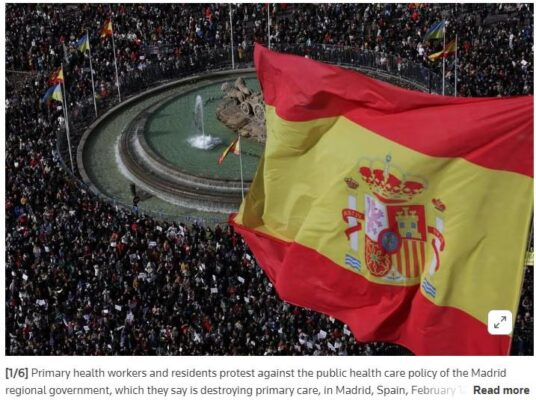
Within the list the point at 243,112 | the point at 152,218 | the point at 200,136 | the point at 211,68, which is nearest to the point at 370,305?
the point at 152,218

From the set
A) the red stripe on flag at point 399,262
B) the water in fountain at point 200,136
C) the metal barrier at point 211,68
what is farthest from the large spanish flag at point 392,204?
the metal barrier at point 211,68

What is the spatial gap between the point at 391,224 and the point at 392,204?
17.7 inches

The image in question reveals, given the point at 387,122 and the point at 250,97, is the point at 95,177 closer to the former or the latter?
the point at 250,97

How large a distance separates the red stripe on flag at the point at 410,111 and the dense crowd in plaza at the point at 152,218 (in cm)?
865

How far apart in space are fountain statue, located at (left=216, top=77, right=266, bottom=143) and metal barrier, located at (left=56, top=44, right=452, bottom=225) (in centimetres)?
709

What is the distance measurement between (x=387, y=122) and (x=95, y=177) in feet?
76.8

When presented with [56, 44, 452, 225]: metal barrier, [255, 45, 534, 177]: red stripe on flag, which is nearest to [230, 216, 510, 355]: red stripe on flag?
[255, 45, 534, 177]: red stripe on flag

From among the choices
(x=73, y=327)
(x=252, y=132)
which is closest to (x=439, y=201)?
(x=73, y=327)

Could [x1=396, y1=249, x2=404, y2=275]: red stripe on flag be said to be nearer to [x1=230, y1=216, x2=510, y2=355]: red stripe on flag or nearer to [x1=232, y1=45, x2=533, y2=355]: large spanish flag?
[x1=232, y1=45, x2=533, y2=355]: large spanish flag

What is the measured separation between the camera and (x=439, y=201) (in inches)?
805

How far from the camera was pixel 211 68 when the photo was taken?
53.7 metres

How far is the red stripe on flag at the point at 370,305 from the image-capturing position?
20703mm

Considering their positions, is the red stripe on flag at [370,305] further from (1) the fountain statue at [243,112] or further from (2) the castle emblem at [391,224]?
(1) the fountain statue at [243,112]

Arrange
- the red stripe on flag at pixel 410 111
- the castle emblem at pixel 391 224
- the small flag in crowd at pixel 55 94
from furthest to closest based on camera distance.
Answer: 1. the small flag in crowd at pixel 55 94
2. the castle emblem at pixel 391 224
3. the red stripe on flag at pixel 410 111
